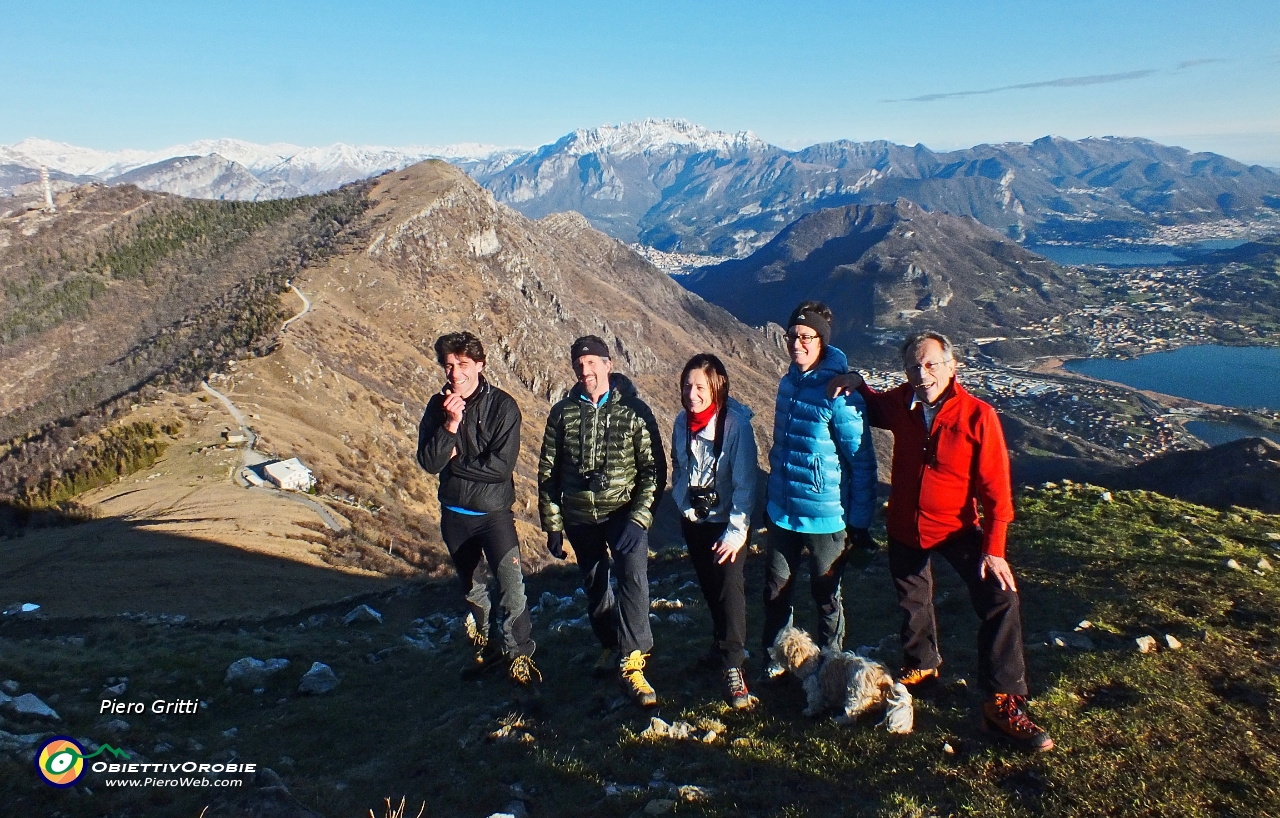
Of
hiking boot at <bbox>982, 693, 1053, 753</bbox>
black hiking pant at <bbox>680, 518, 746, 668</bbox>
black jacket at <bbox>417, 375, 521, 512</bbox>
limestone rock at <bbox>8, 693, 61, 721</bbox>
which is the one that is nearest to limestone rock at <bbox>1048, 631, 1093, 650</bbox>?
hiking boot at <bbox>982, 693, 1053, 753</bbox>

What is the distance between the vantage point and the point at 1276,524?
459 inches

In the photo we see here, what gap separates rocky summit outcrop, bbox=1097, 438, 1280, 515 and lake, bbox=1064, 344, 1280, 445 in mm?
132325

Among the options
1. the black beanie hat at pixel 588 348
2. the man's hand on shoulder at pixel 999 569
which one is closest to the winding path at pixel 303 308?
the black beanie hat at pixel 588 348

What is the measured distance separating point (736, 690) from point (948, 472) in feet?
9.08

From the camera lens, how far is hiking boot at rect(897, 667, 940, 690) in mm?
5914

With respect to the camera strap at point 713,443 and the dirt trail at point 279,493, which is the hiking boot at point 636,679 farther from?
the dirt trail at point 279,493

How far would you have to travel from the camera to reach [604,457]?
21.1 feet

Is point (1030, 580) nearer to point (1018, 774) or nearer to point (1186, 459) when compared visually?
point (1018, 774)

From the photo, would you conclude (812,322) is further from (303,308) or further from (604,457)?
(303,308)

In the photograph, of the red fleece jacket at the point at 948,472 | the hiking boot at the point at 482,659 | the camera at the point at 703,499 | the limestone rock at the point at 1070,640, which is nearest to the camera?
the red fleece jacket at the point at 948,472

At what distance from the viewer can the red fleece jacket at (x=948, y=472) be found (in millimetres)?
5305

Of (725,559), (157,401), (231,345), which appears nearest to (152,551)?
(157,401)

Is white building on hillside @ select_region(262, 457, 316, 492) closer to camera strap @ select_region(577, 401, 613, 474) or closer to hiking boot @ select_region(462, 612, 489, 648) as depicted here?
hiking boot @ select_region(462, 612, 489, 648)

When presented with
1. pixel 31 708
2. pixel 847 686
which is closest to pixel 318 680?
pixel 31 708
